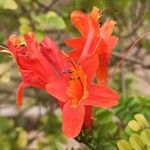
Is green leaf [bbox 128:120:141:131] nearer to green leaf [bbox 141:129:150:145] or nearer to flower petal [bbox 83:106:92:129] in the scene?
green leaf [bbox 141:129:150:145]

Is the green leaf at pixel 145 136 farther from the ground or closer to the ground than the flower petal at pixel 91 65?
closer to the ground

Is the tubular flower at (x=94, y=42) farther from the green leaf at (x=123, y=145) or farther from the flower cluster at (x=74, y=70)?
the green leaf at (x=123, y=145)

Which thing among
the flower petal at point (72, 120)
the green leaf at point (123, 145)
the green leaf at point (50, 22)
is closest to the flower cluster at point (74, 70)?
the flower petal at point (72, 120)

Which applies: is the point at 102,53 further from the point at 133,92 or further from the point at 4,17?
the point at 133,92

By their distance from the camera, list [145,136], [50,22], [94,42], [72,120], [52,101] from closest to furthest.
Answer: [72,120] < [94,42] < [145,136] < [50,22] < [52,101]

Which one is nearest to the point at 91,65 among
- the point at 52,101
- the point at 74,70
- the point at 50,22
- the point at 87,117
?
the point at 74,70

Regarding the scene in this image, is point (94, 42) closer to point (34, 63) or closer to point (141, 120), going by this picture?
point (34, 63)

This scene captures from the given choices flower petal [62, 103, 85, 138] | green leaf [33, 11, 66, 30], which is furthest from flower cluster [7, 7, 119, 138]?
green leaf [33, 11, 66, 30]
